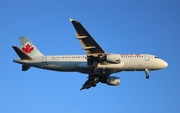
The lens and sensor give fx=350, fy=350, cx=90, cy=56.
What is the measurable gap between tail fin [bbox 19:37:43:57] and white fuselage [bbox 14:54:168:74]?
2823 millimetres

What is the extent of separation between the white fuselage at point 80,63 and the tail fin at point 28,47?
2.82 m

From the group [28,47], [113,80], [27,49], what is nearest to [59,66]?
[27,49]

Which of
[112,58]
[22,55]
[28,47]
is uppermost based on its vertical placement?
[28,47]

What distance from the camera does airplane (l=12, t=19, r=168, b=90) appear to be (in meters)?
62.6

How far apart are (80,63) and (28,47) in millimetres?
12564

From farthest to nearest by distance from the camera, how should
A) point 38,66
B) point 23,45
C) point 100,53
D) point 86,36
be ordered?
point 23,45, point 38,66, point 100,53, point 86,36

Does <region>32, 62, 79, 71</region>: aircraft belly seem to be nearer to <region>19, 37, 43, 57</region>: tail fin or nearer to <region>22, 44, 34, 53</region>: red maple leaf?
<region>19, 37, 43, 57</region>: tail fin

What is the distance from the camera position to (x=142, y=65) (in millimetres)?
67125

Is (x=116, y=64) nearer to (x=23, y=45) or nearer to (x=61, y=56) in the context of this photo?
(x=61, y=56)

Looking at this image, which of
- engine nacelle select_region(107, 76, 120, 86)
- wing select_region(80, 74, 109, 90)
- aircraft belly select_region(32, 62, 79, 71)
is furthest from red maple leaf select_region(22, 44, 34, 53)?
engine nacelle select_region(107, 76, 120, 86)

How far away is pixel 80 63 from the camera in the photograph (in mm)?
66438

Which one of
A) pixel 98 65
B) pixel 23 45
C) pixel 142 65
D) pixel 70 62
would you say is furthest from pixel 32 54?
pixel 142 65

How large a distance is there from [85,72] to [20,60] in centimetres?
1250

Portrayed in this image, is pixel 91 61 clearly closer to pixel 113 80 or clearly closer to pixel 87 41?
pixel 87 41
